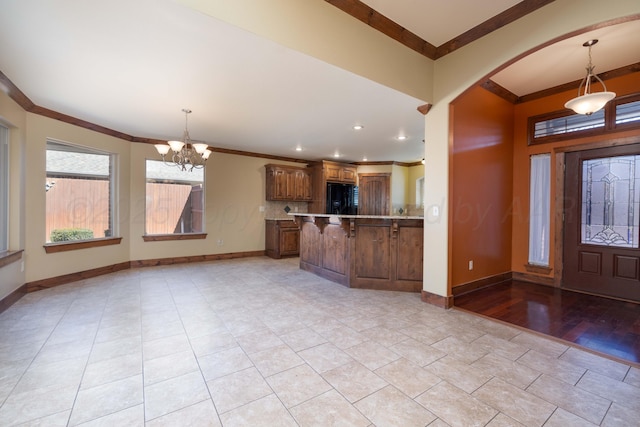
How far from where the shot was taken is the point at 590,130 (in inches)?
149

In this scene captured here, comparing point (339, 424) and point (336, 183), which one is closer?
point (339, 424)

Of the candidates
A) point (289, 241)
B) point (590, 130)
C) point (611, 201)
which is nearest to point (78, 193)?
point (289, 241)

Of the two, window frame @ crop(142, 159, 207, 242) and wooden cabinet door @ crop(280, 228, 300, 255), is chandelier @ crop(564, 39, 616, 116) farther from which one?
window frame @ crop(142, 159, 207, 242)

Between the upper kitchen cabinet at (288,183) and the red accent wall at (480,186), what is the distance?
4.30m

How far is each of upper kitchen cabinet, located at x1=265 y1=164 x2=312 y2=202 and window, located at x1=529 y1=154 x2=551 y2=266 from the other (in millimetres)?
4821

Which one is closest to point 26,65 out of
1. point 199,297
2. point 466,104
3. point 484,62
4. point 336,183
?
point 199,297

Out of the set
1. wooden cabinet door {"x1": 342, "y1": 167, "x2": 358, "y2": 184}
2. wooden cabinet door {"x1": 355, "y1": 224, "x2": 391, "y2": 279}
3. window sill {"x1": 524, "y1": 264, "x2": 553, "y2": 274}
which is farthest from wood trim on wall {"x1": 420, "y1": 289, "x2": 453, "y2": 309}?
wooden cabinet door {"x1": 342, "y1": 167, "x2": 358, "y2": 184}

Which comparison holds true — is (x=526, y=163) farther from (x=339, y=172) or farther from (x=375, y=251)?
(x=339, y=172)

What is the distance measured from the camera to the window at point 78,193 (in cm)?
422

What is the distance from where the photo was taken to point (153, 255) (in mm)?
5594

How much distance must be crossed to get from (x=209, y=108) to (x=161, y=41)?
59.8 inches

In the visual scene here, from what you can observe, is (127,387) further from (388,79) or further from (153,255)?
(153,255)

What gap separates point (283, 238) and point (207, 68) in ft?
14.0

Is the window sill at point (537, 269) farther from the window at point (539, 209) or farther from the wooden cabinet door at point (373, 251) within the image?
the wooden cabinet door at point (373, 251)
